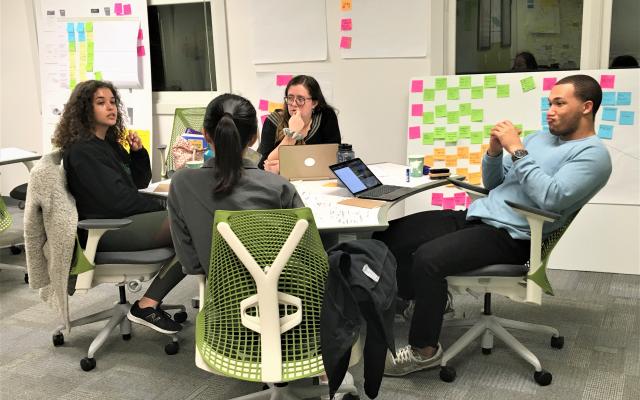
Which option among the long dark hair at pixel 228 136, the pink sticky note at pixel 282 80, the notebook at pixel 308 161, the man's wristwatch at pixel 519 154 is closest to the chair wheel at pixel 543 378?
the man's wristwatch at pixel 519 154

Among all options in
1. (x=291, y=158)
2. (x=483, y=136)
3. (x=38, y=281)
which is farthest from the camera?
(x=483, y=136)

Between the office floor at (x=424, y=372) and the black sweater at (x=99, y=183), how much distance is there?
2.13ft

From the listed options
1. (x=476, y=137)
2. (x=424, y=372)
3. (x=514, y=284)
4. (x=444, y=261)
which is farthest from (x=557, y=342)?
(x=476, y=137)

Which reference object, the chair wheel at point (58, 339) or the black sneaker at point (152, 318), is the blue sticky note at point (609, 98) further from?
the chair wheel at point (58, 339)

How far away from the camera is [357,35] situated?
12.9 feet

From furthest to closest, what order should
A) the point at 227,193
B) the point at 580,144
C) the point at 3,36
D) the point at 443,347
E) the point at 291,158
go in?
the point at 3,36, the point at 291,158, the point at 443,347, the point at 580,144, the point at 227,193

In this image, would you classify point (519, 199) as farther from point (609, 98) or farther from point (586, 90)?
point (609, 98)

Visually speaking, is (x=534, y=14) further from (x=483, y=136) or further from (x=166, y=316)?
(x=166, y=316)

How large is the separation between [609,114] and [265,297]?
2507 mm

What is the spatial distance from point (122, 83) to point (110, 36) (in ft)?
1.16

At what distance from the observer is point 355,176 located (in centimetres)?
267

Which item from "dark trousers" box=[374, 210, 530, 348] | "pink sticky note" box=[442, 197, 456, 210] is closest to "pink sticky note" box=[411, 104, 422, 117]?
"pink sticky note" box=[442, 197, 456, 210]

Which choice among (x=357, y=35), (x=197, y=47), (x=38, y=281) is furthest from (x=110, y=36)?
(x=38, y=281)

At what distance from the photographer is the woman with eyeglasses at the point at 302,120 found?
3273 mm
